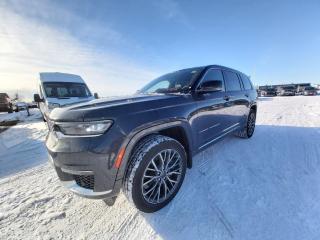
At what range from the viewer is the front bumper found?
1865 millimetres

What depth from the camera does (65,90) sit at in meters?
8.40

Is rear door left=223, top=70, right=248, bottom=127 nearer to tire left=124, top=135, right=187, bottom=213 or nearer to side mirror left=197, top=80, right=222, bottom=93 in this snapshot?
side mirror left=197, top=80, right=222, bottom=93

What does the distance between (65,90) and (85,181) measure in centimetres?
744

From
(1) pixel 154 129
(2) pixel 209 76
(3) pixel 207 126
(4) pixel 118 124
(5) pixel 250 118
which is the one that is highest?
(2) pixel 209 76

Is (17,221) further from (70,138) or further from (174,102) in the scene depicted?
(174,102)

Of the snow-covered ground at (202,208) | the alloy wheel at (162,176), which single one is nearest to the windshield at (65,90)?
the snow-covered ground at (202,208)

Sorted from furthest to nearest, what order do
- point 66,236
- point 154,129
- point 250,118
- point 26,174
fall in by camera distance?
point 250,118
point 26,174
point 154,129
point 66,236

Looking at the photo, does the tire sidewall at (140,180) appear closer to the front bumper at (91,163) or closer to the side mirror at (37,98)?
the front bumper at (91,163)

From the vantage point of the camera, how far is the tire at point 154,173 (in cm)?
208

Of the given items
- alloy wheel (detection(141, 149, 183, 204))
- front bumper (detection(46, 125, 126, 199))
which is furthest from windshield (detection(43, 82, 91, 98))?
alloy wheel (detection(141, 149, 183, 204))

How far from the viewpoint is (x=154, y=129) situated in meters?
2.28

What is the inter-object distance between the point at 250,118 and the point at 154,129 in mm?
3806

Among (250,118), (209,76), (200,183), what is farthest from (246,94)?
(200,183)

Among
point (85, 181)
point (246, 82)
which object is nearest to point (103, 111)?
point (85, 181)
